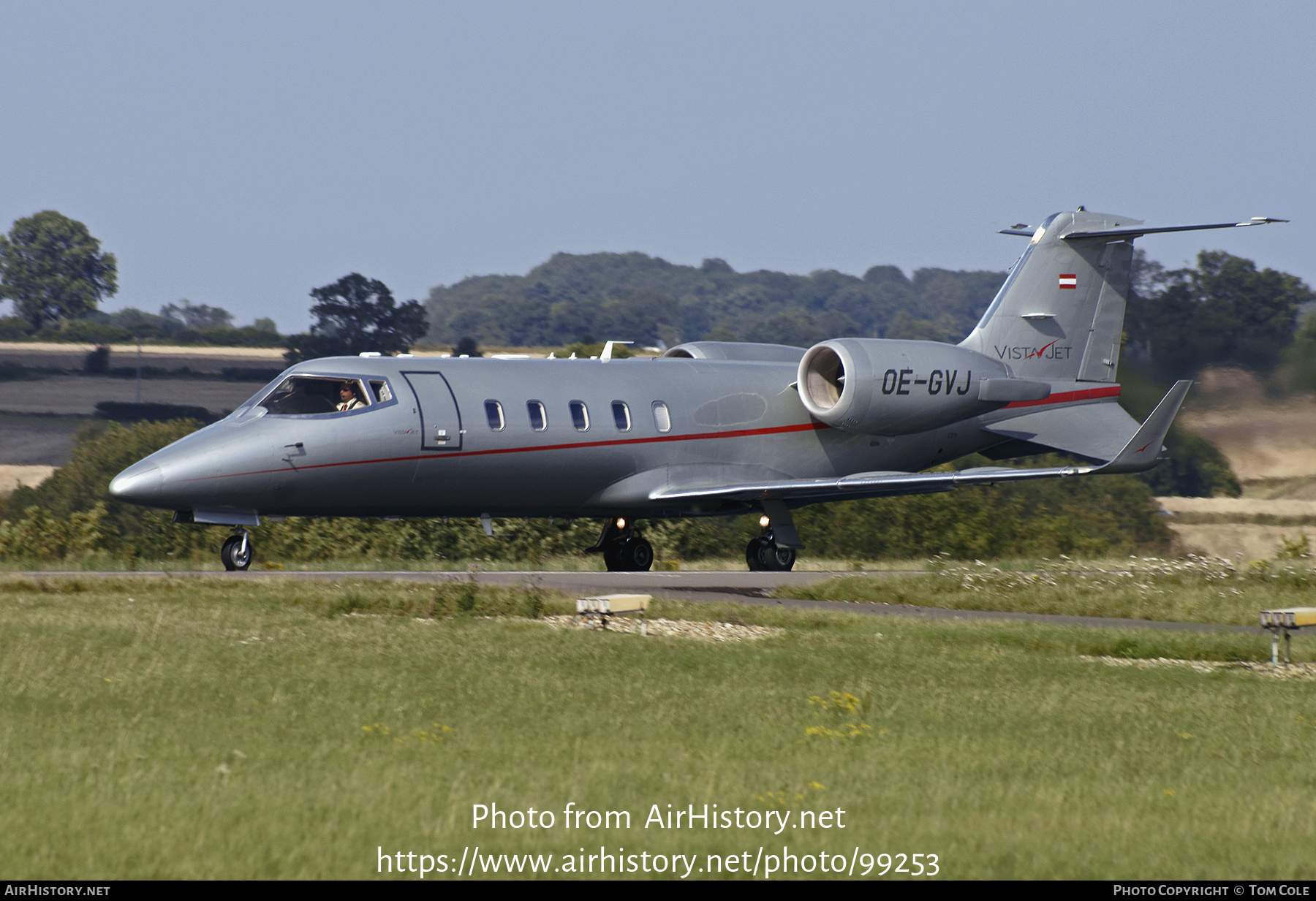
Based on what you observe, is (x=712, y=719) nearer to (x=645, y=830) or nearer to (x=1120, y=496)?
(x=645, y=830)

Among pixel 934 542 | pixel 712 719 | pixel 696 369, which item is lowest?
pixel 934 542

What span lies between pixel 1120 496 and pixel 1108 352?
69.5ft

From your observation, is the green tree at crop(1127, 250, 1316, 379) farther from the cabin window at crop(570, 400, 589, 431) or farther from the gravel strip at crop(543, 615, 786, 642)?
the gravel strip at crop(543, 615, 786, 642)

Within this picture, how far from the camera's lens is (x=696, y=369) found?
89.7 ft

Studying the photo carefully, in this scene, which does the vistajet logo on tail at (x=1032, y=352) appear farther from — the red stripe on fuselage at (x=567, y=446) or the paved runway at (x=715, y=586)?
the paved runway at (x=715, y=586)

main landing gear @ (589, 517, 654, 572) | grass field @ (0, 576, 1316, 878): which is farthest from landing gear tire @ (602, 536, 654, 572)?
grass field @ (0, 576, 1316, 878)

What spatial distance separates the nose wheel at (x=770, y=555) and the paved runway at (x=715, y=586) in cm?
197

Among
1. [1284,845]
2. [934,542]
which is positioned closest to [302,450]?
[1284,845]

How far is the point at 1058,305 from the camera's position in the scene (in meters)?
30.7

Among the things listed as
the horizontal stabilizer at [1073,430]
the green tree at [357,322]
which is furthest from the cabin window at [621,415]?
the green tree at [357,322]

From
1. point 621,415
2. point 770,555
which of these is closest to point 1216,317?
point 770,555

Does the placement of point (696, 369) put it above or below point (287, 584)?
above

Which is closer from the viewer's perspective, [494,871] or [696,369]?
[494,871]

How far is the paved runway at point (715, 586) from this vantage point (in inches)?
723
